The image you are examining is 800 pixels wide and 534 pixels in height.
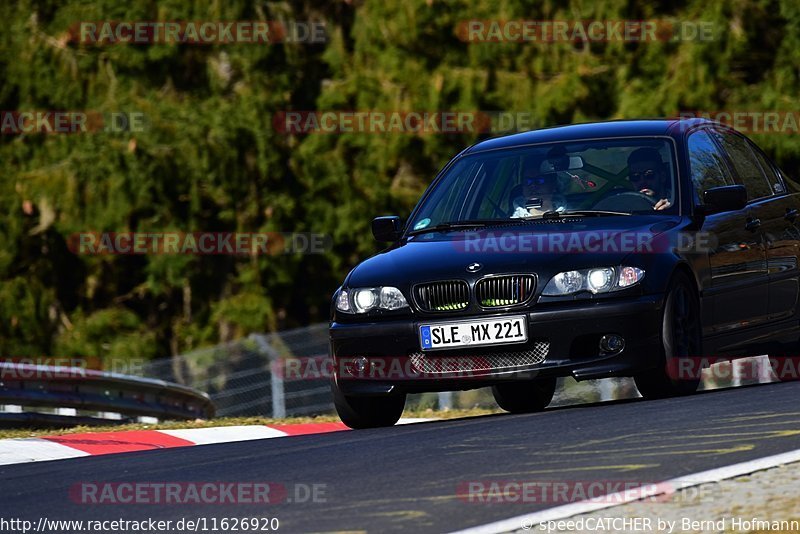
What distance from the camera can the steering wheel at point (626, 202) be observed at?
10.5 m

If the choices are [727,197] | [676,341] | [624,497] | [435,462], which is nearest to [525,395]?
[727,197]

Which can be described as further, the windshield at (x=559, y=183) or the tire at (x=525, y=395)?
the tire at (x=525, y=395)

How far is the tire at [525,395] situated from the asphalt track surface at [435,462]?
271cm

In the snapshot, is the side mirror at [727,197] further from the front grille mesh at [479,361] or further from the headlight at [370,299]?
the headlight at [370,299]

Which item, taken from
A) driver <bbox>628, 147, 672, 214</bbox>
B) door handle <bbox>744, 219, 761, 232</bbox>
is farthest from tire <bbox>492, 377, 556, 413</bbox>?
driver <bbox>628, 147, 672, 214</bbox>

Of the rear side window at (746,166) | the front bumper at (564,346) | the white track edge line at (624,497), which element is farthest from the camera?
the rear side window at (746,166)

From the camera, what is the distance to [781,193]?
39.8 feet

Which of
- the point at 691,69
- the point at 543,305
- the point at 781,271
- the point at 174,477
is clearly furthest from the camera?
the point at 691,69

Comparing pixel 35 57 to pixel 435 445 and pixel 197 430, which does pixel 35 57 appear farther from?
pixel 435 445

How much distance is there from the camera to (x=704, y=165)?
11109mm

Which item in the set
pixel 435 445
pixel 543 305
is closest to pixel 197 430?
pixel 543 305

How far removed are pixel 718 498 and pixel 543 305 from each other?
3.54 metres

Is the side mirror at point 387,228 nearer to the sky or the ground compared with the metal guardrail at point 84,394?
nearer to the sky

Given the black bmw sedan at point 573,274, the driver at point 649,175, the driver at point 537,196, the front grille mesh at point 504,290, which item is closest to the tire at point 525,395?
the black bmw sedan at point 573,274
